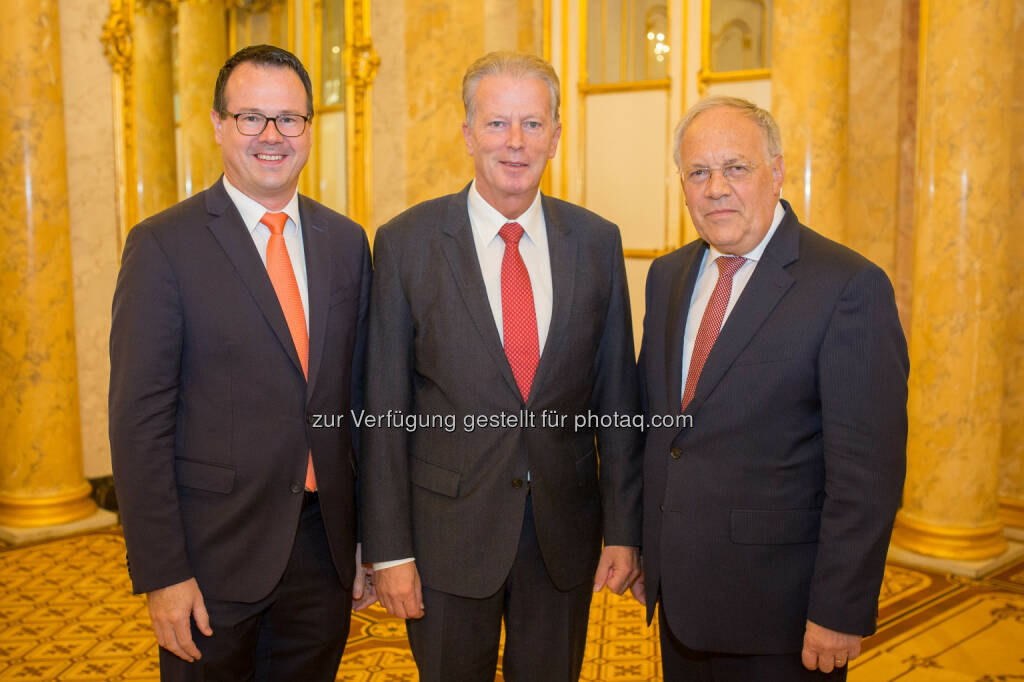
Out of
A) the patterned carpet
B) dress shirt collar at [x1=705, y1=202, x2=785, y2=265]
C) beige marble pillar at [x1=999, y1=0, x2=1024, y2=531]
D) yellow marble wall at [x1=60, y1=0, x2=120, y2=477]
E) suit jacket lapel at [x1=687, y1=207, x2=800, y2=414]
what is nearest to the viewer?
suit jacket lapel at [x1=687, y1=207, x2=800, y2=414]

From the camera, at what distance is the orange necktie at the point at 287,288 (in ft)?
7.06

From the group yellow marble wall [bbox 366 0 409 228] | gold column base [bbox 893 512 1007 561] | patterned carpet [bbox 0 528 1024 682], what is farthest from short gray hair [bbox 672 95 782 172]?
yellow marble wall [bbox 366 0 409 228]

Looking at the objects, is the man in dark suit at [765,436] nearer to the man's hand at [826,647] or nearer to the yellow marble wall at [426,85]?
the man's hand at [826,647]

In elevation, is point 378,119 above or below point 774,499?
above

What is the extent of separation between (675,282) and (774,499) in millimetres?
610

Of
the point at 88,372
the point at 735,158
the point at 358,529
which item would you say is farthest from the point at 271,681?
the point at 88,372

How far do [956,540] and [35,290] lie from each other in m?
5.16

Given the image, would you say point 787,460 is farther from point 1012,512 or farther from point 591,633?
point 1012,512

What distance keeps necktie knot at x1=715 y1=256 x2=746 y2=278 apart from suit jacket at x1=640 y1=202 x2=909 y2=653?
3.2 inches

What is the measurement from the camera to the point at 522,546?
221cm

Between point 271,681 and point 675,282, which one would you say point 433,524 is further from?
point 675,282

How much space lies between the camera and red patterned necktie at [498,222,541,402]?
2.18 m

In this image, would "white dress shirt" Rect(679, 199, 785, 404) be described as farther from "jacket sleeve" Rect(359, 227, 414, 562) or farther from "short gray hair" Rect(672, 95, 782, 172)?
"jacket sleeve" Rect(359, 227, 414, 562)

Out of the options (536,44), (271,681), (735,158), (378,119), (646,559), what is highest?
(536,44)
